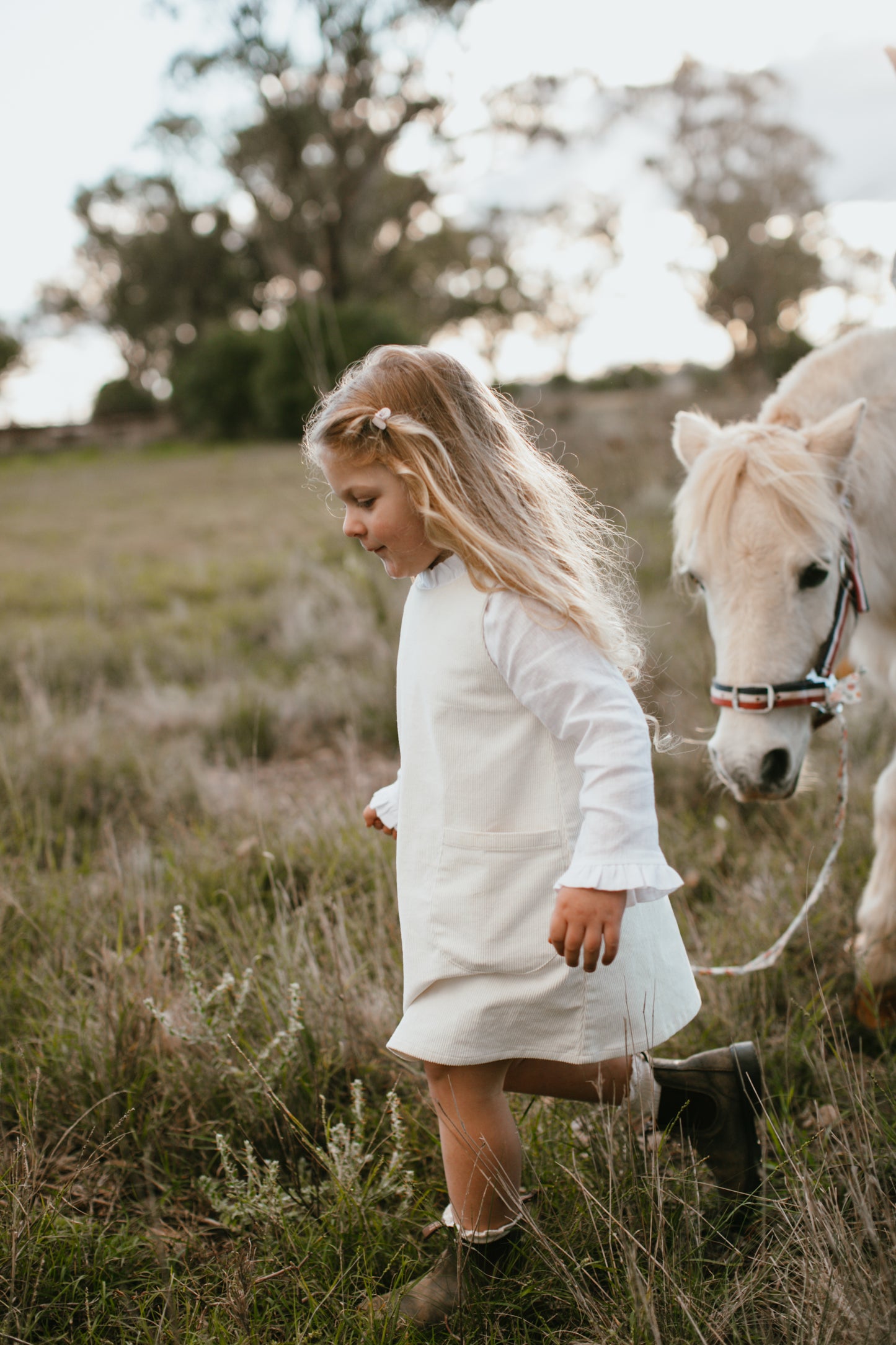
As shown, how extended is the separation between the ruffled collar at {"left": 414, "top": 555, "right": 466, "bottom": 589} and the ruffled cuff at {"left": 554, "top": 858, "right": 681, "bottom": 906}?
55 centimetres

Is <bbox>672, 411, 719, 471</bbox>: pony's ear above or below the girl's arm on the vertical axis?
above

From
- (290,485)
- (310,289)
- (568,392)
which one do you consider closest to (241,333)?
(310,289)

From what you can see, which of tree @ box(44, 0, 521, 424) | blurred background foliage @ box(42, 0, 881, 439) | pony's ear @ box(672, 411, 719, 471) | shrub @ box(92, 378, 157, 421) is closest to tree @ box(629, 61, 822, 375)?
blurred background foliage @ box(42, 0, 881, 439)

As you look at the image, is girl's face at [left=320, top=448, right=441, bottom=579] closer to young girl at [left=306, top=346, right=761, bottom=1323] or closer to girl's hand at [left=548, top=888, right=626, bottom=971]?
young girl at [left=306, top=346, right=761, bottom=1323]

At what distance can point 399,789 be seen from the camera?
1630 millimetres

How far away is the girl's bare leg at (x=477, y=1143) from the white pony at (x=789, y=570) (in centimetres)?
96

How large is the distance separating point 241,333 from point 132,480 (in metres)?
8.35

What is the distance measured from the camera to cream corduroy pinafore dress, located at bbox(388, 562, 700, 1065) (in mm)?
1444

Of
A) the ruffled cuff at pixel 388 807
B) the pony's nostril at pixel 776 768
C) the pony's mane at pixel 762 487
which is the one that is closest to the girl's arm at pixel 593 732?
the ruffled cuff at pixel 388 807

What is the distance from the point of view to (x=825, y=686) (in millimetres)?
2158

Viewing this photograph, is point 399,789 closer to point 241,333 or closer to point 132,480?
point 132,480

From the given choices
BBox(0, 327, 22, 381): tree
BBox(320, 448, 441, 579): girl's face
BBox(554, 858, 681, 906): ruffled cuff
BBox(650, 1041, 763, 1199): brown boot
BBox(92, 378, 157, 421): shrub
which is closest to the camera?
BBox(554, 858, 681, 906): ruffled cuff

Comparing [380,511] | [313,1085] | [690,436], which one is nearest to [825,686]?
[690,436]

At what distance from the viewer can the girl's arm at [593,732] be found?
1.30 m
